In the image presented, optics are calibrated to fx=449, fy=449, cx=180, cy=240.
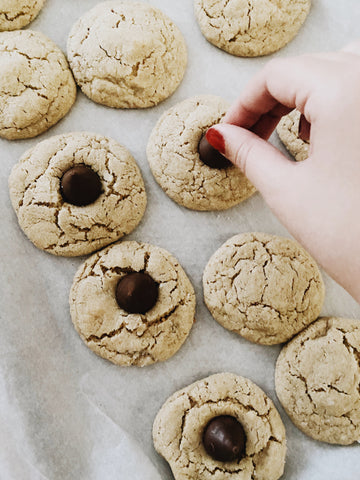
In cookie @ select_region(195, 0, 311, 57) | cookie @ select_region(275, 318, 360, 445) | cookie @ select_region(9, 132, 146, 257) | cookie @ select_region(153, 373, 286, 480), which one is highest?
cookie @ select_region(195, 0, 311, 57)

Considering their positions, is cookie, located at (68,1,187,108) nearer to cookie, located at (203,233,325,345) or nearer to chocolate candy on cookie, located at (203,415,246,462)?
cookie, located at (203,233,325,345)

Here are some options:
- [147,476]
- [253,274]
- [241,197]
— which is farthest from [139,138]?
[147,476]

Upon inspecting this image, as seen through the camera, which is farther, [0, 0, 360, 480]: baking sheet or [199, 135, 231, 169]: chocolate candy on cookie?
[199, 135, 231, 169]: chocolate candy on cookie

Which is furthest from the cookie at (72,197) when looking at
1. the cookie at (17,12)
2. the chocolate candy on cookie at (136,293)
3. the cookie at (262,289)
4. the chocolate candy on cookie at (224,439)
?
the chocolate candy on cookie at (224,439)

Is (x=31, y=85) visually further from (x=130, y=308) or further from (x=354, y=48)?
(x=354, y=48)

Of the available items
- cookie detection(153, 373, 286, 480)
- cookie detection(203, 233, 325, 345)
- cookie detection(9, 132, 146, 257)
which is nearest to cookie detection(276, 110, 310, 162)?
cookie detection(203, 233, 325, 345)

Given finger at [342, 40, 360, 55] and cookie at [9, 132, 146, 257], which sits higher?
finger at [342, 40, 360, 55]
